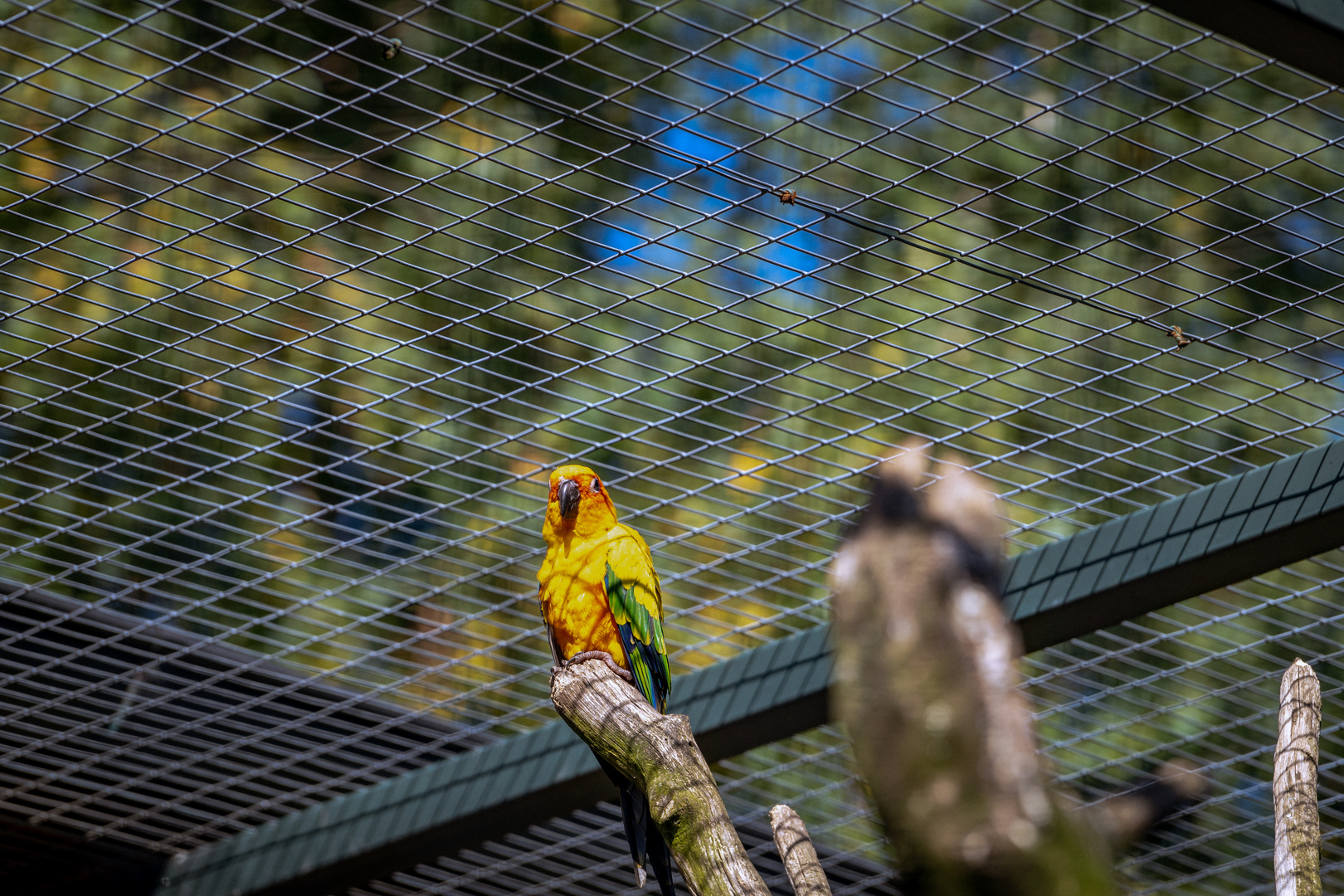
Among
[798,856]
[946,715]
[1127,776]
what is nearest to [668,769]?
[798,856]

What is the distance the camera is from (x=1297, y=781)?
189cm

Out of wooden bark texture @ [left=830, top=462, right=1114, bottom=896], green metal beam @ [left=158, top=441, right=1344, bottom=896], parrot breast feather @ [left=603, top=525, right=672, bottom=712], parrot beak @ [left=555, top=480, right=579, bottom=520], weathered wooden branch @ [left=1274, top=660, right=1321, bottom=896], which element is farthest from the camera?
parrot beak @ [left=555, top=480, right=579, bottom=520]

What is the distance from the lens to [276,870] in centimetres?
295

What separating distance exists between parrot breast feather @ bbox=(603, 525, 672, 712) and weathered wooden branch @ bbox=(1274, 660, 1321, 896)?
1.27 meters

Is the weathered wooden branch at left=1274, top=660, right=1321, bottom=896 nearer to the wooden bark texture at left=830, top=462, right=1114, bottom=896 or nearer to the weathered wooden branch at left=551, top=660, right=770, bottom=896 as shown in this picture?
the weathered wooden branch at left=551, top=660, right=770, bottom=896

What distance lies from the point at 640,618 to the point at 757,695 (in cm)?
38

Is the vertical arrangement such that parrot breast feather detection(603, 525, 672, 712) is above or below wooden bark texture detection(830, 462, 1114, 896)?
below

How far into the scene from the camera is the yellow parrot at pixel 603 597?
277 cm

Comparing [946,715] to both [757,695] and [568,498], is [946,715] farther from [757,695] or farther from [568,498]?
[568,498]

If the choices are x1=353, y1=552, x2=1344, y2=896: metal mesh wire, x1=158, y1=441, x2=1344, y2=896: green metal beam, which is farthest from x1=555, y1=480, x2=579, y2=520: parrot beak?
x1=353, y1=552, x2=1344, y2=896: metal mesh wire

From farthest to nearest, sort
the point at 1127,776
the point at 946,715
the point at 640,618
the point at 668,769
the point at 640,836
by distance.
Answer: the point at 1127,776
the point at 640,618
the point at 640,836
the point at 668,769
the point at 946,715

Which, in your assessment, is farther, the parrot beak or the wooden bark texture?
the parrot beak

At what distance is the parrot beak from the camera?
2.99 m

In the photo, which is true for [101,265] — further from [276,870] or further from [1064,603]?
[1064,603]
